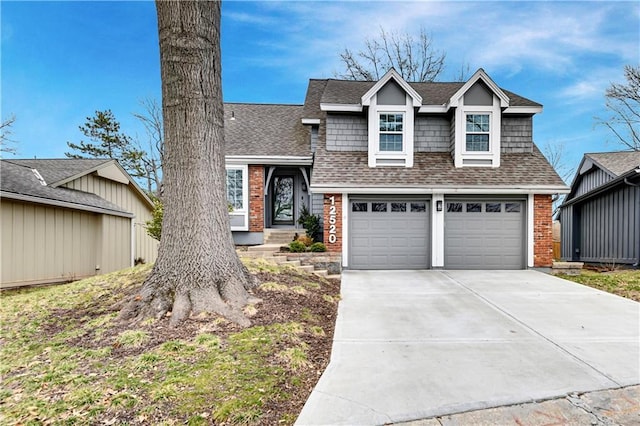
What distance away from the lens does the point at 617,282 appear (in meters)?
8.26

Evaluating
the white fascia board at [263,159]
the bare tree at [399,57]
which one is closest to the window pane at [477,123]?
the white fascia board at [263,159]

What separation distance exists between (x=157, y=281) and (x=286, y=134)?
363 inches

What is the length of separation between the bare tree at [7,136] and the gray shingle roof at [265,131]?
12873 mm

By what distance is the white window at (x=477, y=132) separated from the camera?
10.4m

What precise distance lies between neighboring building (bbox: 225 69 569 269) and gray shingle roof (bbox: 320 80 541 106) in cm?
11

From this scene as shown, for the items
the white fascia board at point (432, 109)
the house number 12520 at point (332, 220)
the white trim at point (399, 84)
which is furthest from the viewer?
the white fascia board at point (432, 109)

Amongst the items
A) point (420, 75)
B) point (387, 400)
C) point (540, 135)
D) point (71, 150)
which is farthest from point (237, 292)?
point (540, 135)

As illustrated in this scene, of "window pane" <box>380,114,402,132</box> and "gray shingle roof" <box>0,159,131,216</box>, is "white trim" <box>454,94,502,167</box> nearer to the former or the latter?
"window pane" <box>380,114,402,132</box>

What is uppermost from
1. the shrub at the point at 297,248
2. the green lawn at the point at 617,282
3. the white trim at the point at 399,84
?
the white trim at the point at 399,84

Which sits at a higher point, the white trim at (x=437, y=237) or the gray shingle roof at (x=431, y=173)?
the gray shingle roof at (x=431, y=173)

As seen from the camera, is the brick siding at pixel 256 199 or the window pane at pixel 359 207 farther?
the brick siding at pixel 256 199

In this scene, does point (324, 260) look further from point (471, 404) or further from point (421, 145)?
point (471, 404)

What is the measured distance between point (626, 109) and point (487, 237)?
19.9m

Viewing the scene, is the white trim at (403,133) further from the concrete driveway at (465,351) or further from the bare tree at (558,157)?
the bare tree at (558,157)
